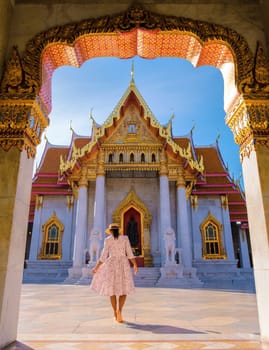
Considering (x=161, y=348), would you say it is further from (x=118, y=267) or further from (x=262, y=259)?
(x=118, y=267)

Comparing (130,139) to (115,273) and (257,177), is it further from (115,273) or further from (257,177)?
(257,177)

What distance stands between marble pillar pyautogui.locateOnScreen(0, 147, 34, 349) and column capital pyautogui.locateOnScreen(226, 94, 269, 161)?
2.23 meters

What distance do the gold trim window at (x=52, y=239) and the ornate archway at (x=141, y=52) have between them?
450 inches

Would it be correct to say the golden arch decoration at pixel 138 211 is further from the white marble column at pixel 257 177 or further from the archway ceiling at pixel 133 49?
the white marble column at pixel 257 177

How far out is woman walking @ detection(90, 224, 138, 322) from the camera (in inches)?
138

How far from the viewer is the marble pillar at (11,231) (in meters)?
2.41

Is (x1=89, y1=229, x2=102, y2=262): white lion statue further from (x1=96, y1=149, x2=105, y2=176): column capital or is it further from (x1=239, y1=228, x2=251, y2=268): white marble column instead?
(x1=239, y1=228, x2=251, y2=268): white marble column

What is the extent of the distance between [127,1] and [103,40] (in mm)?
507

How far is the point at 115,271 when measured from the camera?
3604mm

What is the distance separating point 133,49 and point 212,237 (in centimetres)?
1179

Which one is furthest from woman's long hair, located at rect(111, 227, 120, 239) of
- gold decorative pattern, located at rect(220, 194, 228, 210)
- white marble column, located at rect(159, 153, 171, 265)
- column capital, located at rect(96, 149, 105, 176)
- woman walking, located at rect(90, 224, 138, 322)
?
gold decorative pattern, located at rect(220, 194, 228, 210)

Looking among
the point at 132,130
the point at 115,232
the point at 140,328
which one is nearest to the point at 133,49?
the point at 115,232

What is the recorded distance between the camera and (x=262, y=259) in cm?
256

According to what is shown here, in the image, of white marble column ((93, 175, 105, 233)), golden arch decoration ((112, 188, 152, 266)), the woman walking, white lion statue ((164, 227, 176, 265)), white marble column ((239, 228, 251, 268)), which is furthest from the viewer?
white marble column ((239, 228, 251, 268))
